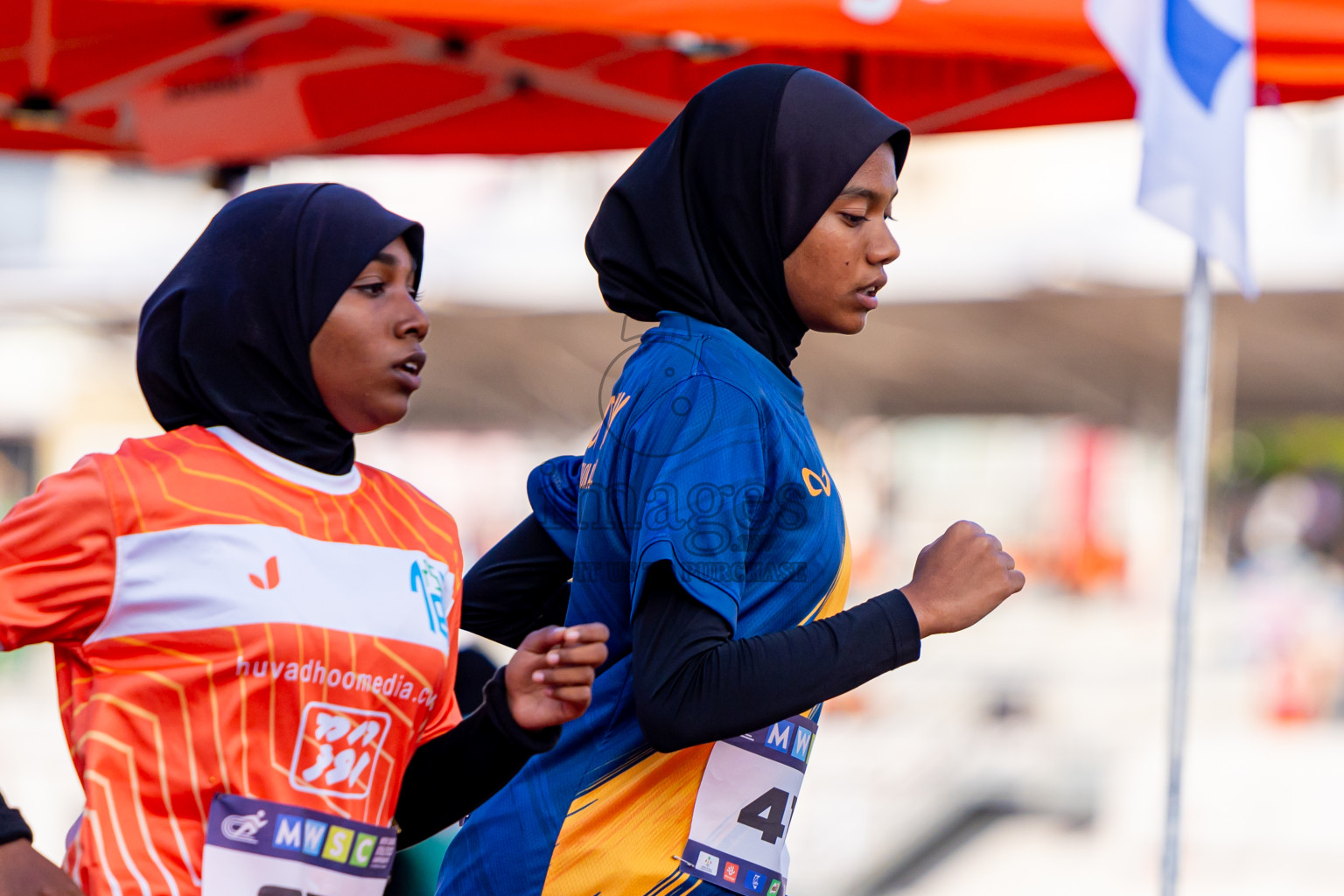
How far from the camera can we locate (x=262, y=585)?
150cm

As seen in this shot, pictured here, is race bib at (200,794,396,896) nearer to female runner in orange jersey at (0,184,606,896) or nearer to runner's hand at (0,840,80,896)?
female runner in orange jersey at (0,184,606,896)

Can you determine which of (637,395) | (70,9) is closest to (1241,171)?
(637,395)

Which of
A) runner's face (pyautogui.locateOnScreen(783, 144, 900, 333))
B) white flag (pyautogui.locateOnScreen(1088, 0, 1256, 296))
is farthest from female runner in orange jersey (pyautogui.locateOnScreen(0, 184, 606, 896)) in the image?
white flag (pyautogui.locateOnScreen(1088, 0, 1256, 296))

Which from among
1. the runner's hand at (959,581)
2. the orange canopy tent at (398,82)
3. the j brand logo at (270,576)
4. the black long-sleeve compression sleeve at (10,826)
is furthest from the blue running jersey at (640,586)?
the orange canopy tent at (398,82)

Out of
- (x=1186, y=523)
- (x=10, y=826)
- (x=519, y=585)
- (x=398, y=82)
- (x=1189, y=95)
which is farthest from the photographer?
(x=398, y=82)

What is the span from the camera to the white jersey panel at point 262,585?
4.75ft

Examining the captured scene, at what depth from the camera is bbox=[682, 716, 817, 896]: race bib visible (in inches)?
56.5

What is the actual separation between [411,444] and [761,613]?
19349mm

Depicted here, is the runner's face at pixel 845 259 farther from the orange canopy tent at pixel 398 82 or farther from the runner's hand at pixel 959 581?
the orange canopy tent at pixel 398 82

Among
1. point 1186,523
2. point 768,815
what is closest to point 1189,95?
point 1186,523

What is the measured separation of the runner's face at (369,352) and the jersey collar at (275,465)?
0.08 metres

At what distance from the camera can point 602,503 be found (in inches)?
58.7

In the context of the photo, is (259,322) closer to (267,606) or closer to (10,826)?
(267,606)

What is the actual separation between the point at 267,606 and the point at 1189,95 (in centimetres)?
187
